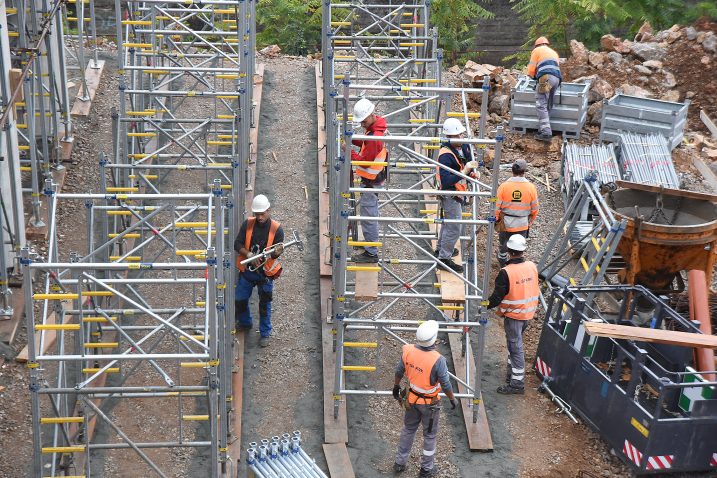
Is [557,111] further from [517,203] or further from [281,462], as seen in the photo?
[281,462]

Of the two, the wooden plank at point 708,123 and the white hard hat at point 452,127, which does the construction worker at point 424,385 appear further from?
the wooden plank at point 708,123

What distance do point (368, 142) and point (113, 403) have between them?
4.81 m

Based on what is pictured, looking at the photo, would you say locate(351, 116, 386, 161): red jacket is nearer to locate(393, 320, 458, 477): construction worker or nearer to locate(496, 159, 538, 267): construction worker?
locate(496, 159, 538, 267): construction worker

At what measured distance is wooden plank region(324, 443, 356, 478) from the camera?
13.2m

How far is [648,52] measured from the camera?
2412 cm

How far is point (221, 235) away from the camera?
12.2 metres

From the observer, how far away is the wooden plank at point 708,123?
22.3m

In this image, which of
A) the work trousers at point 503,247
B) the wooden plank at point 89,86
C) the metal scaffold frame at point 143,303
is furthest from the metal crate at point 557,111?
the wooden plank at point 89,86

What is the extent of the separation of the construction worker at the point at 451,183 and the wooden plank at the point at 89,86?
8505 millimetres

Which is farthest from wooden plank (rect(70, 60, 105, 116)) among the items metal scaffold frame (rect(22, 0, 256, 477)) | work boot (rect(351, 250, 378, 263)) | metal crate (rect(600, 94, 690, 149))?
metal crate (rect(600, 94, 690, 149))

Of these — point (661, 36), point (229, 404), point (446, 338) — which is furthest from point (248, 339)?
point (661, 36)

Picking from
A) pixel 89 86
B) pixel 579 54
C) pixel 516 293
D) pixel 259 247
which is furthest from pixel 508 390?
pixel 89 86

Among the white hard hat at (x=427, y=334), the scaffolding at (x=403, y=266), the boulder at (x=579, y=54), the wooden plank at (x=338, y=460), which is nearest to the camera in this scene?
the white hard hat at (x=427, y=334)

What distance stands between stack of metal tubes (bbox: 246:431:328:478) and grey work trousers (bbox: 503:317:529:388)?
377cm
